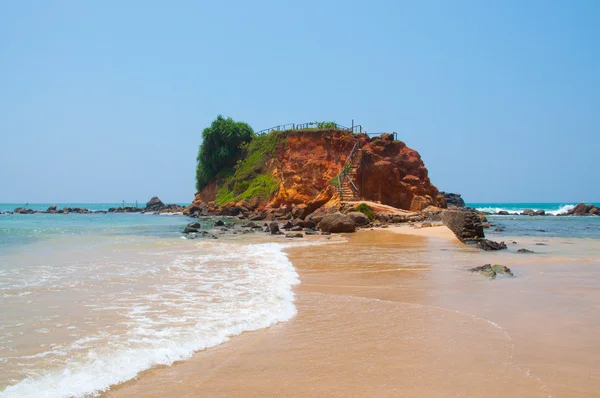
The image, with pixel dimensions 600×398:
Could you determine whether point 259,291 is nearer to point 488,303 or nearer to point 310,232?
point 488,303

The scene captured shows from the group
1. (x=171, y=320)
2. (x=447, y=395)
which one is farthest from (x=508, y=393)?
(x=171, y=320)

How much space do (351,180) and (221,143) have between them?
22.1 metres

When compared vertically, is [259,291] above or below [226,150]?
below

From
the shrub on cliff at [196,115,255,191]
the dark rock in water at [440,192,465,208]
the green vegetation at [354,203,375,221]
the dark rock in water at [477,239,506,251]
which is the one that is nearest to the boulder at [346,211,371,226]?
the green vegetation at [354,203,375,221]

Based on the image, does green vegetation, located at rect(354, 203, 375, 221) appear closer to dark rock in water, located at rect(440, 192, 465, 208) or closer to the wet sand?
the wet sand

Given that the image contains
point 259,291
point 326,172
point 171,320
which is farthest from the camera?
point 326,172

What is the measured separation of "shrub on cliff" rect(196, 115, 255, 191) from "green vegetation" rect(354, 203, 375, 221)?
85.8 ft

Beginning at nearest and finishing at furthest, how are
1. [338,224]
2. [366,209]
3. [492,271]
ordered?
[492,271] < [338,224] < [366,209]

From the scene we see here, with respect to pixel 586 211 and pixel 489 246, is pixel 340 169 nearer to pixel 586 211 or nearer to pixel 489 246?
pixel 489 246

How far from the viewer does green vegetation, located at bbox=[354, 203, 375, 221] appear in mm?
29562

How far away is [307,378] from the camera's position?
13.7 feet

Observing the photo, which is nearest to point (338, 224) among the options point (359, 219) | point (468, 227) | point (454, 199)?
point (359, 219)

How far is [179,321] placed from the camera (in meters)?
6.26

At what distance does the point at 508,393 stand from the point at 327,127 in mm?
42794
